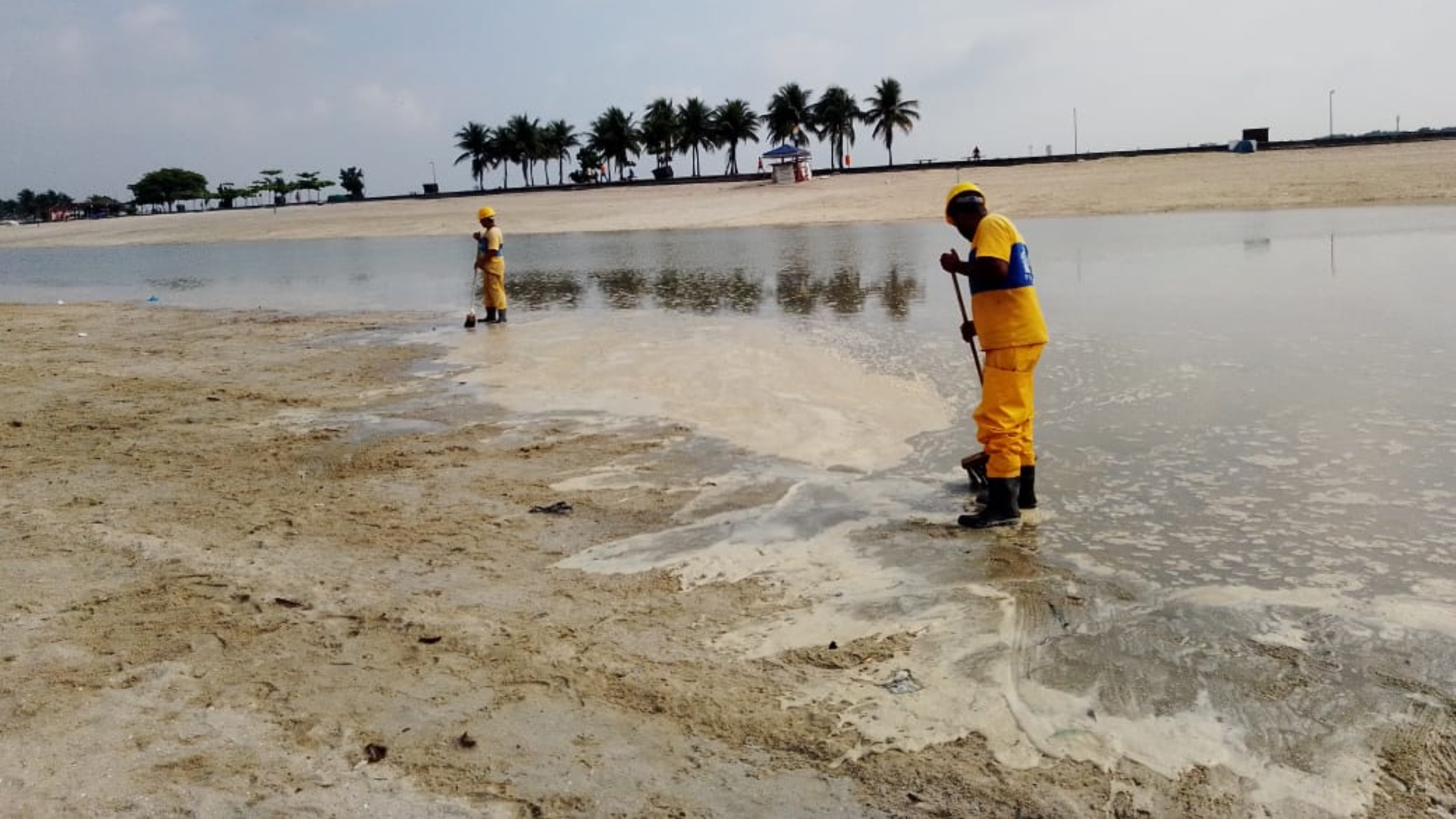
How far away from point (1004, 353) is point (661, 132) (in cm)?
8251

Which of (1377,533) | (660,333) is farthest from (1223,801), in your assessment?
(660,333)

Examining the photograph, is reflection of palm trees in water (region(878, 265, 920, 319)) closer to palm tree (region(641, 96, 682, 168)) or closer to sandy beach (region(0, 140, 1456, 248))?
sandy beach (region(0, 140, 1456, 248))

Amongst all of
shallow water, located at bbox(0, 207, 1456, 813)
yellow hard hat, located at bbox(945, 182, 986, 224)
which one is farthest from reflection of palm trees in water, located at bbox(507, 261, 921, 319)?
yellow hard hat, located at bbox(945, 182, 986, 224)

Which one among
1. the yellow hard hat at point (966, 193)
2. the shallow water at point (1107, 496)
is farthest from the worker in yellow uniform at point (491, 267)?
the yellow hard hat at point (966, 193)

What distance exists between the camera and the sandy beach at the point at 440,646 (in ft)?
9.87

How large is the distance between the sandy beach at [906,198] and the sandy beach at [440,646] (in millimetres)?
27992

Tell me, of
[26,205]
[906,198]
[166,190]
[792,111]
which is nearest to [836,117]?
[792,111]

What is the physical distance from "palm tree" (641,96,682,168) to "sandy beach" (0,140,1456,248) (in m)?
13.3

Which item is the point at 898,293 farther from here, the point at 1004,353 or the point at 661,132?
the point at 661,132

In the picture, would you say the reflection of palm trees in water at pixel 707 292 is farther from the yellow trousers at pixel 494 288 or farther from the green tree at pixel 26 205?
the green tree at pixel 26 205

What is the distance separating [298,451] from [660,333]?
5971 millimetres

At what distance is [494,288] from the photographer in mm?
14812

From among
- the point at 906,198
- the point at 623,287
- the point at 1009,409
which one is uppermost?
the point at 906,198

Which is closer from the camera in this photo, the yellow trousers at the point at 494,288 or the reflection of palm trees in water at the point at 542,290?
the yellow trousers at the point at 494,288
